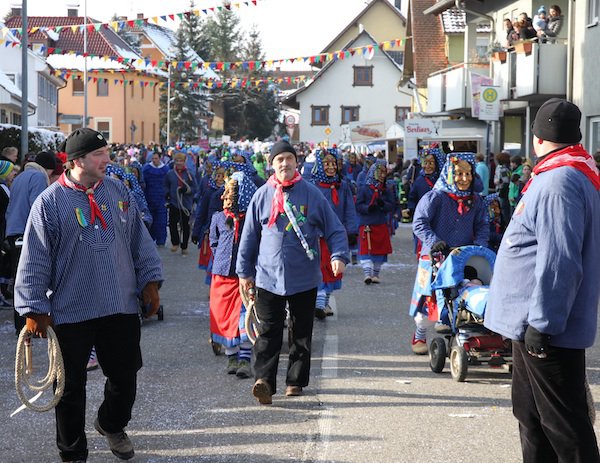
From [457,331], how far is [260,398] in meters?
1.82

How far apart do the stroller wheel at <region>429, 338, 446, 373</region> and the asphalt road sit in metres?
0.09

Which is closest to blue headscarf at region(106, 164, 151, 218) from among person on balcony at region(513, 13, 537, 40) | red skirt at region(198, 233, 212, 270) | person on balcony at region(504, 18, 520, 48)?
red skirt at region(198, 233, 212, 270)

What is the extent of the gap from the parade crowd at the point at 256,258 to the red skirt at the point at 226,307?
0.01 metres

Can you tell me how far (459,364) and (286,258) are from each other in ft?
5.56

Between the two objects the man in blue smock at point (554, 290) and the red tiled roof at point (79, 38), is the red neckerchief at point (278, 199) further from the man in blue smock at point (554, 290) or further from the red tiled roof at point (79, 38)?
the red tiled roof at point (79, 38)

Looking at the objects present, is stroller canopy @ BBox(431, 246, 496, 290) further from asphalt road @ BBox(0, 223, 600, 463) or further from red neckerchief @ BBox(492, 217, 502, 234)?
red neckerchief @ BBox(492, 217, 502, 234)

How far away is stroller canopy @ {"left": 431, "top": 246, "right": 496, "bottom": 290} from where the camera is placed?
862 cm

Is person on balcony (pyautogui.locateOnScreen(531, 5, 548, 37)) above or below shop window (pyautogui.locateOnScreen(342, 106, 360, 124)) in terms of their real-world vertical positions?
below

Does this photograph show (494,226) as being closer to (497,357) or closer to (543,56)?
(497,357)

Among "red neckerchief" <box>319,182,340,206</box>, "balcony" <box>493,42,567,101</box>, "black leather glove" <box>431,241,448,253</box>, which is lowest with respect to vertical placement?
"black leather glove" <box>431,241,448,253</box>

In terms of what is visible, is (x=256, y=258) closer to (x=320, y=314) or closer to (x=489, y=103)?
(x=320, y=314)

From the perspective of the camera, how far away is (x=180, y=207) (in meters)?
20.0

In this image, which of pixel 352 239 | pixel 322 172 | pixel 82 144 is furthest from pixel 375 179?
pixel 82 144

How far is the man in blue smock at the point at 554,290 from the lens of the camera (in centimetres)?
469
